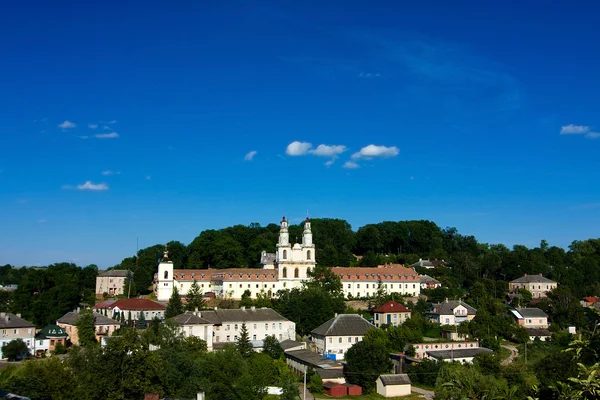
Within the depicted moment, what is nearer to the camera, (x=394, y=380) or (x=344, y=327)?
A: (x=394, y=380)

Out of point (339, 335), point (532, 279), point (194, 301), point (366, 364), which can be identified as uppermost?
point (532, 279)

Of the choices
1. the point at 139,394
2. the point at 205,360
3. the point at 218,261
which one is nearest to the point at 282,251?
the point at 218,261

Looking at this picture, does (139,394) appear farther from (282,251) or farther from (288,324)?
(282,251)

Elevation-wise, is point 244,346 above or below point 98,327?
below

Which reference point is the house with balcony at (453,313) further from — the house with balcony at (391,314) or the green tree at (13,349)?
the green tree at (13,349)

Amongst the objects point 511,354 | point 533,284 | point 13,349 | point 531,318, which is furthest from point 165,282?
point 533,284

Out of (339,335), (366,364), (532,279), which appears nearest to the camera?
(366,364)

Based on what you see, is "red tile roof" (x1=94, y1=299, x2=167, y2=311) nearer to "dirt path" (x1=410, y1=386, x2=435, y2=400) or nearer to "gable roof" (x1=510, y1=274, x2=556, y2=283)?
"dirt path" (x1=410, y1=386, x2=435, y2=400)

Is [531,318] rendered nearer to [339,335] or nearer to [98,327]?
[339,335]
